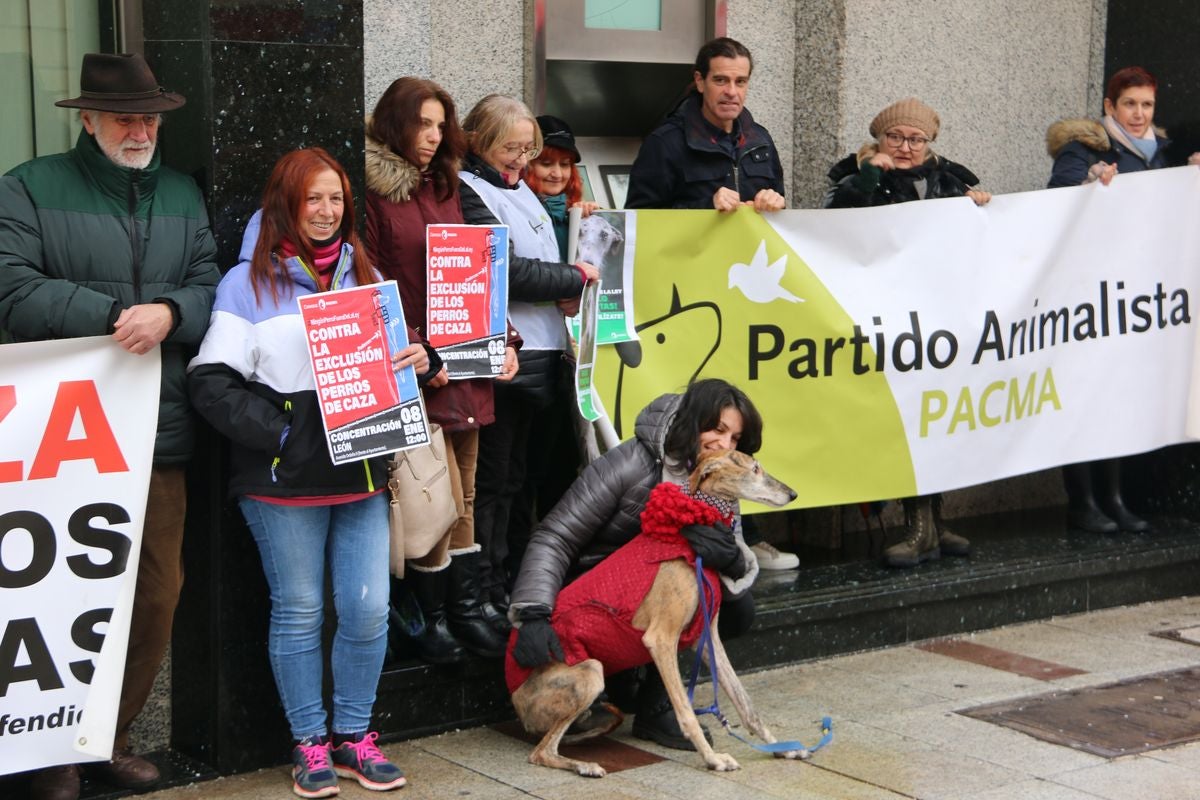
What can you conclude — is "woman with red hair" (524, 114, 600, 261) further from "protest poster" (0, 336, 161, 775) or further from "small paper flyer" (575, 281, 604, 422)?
"protest poster" (0, 336, 161, 775)

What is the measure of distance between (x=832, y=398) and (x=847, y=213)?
2.48 ft

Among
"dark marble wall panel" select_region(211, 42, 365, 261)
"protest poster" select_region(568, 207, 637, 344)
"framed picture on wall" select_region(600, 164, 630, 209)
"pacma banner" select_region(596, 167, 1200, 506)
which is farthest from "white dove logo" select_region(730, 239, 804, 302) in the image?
"dark marble wall panel" select_region(211, 42, 365, 261)

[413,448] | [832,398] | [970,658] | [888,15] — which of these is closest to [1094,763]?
[970,658]

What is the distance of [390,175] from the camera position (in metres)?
5.42

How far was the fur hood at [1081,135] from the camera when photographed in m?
7.88

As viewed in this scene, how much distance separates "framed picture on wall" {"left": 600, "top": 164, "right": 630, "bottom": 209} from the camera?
7.74 meters

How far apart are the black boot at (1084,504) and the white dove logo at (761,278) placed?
2.30 metres

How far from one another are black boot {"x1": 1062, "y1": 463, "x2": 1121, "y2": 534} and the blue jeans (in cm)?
434

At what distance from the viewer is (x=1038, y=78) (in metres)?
8.94

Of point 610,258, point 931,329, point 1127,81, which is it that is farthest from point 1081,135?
point 610,258

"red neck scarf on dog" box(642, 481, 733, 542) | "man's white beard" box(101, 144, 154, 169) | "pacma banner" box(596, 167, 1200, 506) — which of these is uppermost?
"man's white beard" box(101, 144, 154, 169)

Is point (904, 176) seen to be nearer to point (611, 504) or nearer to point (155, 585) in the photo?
point (611, 504)

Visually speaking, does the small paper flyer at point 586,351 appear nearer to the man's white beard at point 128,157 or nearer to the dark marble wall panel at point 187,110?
the dark marble wall panel at point 187,110

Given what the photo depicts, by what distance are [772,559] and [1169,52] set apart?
357 cm
